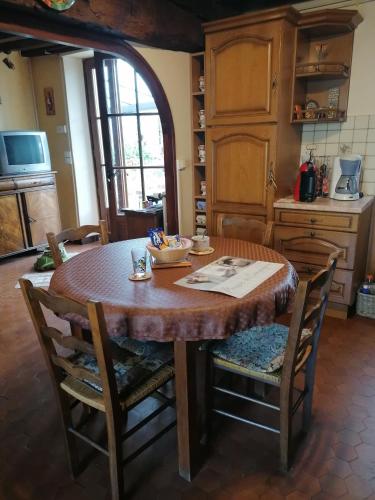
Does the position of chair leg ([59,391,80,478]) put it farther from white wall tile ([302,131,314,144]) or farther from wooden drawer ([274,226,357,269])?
white wall tile ([302,131,314,144])

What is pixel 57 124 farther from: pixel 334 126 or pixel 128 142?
pixel 334 126

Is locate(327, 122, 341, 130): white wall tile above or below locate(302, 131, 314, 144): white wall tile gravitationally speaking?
above

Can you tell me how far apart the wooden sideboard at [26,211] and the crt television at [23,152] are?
86 millimetres

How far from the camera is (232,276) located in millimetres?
1535

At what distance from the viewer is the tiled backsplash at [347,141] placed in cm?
282

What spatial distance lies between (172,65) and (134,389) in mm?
2798

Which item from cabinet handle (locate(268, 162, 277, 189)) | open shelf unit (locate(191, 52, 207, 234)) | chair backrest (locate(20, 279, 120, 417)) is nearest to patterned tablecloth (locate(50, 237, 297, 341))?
chair backrest (locate(20, 279, 120, 417))

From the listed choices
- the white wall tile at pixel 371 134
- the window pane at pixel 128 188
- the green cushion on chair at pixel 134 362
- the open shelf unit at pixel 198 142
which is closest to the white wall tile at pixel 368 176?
the white wall tile at pixel 371 134

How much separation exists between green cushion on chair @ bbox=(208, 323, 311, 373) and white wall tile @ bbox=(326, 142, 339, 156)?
→ 1.87 metres

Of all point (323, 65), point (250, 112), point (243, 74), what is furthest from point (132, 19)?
point (323, 65)

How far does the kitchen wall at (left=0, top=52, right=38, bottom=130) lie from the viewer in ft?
15.1

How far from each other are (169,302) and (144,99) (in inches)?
135

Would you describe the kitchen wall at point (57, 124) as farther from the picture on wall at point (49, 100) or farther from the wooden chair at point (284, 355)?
the wooden chair at point (284, 355)

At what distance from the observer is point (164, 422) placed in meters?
1.79
